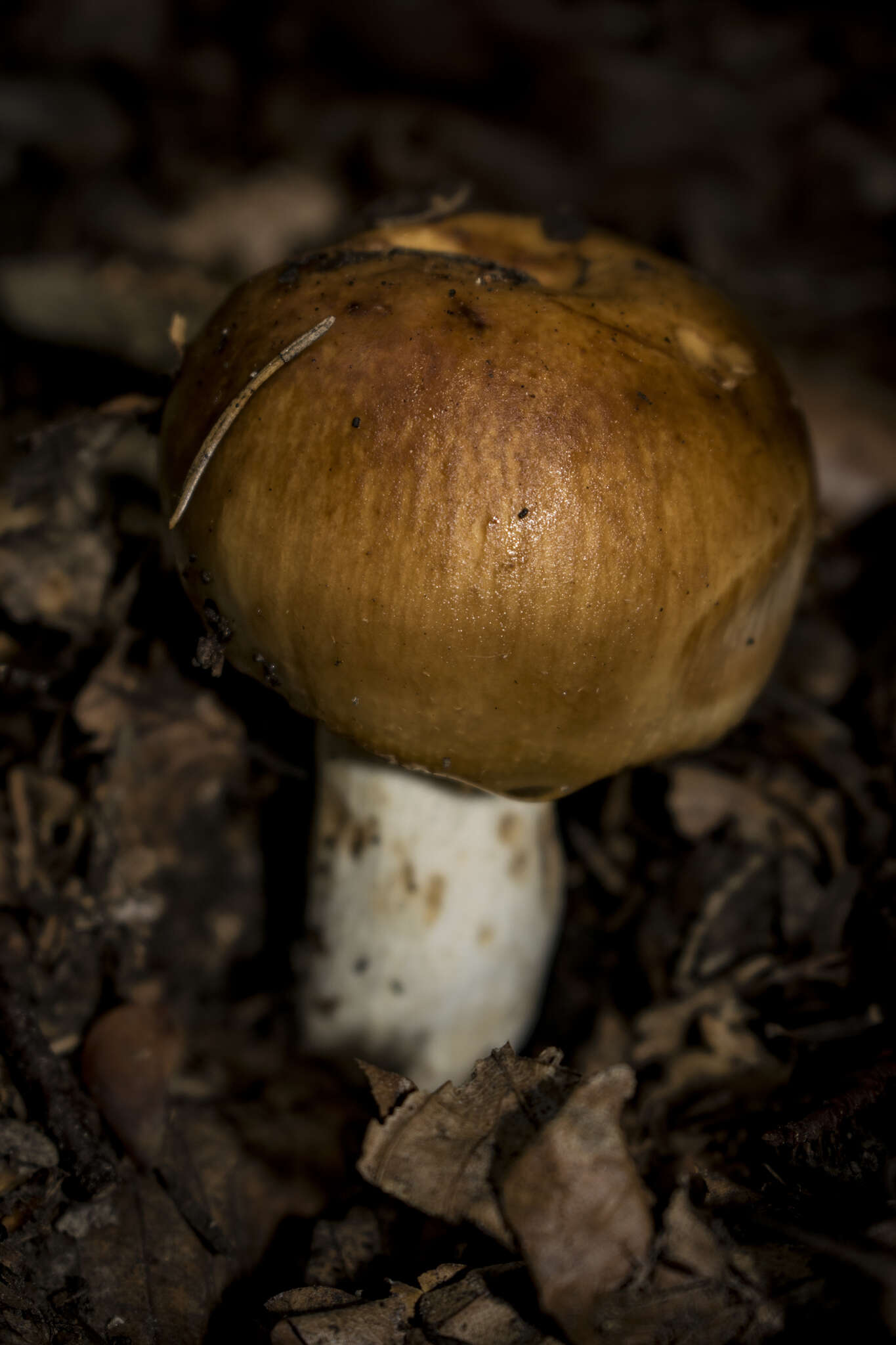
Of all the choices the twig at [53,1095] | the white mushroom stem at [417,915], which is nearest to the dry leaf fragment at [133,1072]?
the twig at [53,1095]

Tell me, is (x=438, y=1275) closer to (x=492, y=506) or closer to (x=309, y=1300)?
(x=309, y=1300)

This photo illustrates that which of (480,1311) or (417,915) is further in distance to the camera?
(417,915)

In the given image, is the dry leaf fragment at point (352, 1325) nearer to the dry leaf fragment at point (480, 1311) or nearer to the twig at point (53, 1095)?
the dry leaf fragment at point (480, 1311)

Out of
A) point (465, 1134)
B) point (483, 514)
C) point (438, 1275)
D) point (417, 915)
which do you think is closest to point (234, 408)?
point (483, 514)

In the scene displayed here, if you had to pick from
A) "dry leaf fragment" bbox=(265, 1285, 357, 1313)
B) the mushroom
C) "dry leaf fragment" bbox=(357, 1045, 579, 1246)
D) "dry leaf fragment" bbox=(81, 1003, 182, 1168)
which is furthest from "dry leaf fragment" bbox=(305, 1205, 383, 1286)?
the mushroom

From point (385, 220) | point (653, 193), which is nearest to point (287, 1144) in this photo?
point (385, 220)
